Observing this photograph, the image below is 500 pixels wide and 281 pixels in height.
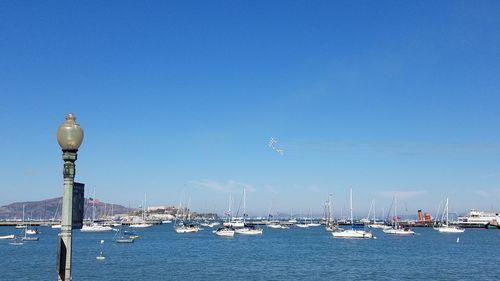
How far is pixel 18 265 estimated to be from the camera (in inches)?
2643

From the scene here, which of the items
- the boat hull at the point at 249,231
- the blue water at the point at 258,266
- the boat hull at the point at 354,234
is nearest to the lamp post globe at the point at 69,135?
the blue water at the point at 258,266

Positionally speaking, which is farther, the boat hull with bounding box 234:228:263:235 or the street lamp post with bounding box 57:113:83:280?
the boat hull with bounding box 234:228:263:235

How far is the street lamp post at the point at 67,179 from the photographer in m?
7.06

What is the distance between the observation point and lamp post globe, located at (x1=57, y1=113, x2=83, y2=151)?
7.36m

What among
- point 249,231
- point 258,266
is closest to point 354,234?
point 249,231

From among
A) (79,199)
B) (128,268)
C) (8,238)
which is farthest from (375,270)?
(8,238)

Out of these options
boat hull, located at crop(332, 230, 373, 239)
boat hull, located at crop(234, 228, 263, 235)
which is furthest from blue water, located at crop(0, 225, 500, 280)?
boat hull, located at crop(234, 228, 263, 235)

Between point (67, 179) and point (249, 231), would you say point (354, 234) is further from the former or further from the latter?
point (67, 179)

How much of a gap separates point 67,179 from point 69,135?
615 mm

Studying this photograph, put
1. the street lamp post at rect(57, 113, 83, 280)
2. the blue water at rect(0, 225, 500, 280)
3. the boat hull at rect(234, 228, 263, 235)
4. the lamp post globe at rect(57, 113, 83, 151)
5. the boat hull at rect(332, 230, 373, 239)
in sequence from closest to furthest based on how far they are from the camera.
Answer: the street lamp post at rect(57, 113, 83, 280), the lamp post globe at rect(57, 113, 83, 151), the blue water at rect(0, 225, 500, 280), the boat hull at rect(332, 230, 373, 239), the boat hull at rect(234, 228, 263, 235)

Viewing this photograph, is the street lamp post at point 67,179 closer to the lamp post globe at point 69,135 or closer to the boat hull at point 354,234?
the lamp post globe at point 69,135

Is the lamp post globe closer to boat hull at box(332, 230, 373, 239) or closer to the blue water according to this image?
the blue water

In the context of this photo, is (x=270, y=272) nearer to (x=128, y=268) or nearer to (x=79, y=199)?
(x=128, y=268)

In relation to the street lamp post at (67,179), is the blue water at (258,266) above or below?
below
